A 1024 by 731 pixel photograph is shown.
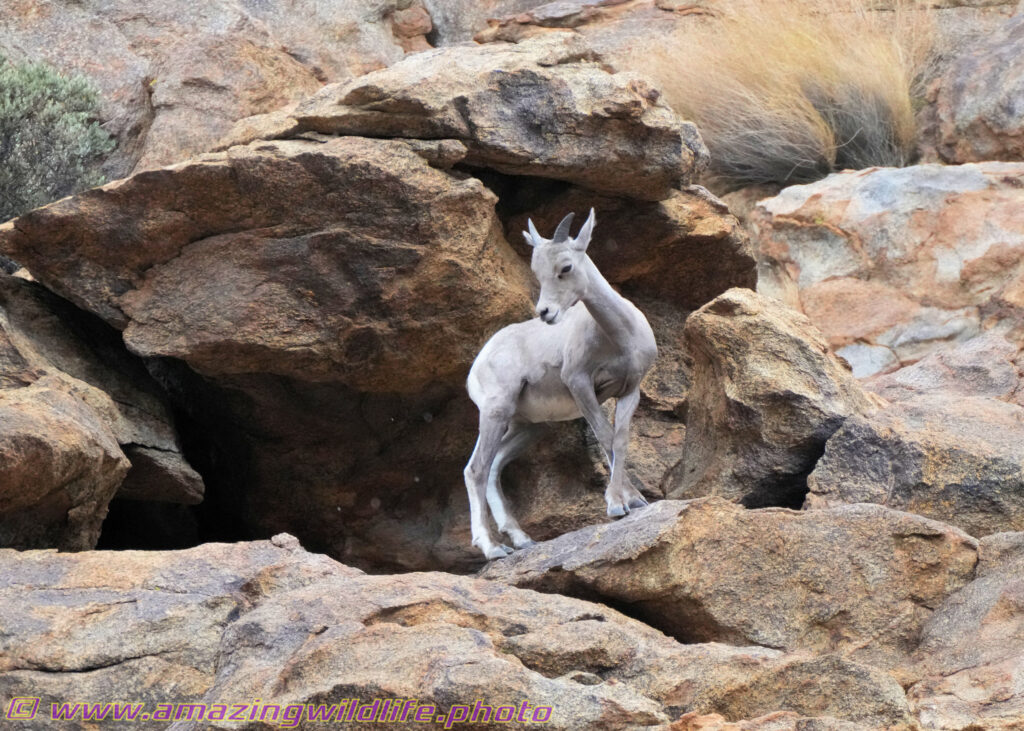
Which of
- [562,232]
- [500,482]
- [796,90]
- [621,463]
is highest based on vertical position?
[562,232]

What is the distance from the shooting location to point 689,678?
603 centimetres

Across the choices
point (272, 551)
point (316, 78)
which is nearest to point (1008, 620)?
point (272, 551)

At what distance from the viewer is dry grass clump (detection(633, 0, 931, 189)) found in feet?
50.4

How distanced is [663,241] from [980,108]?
5430 mm

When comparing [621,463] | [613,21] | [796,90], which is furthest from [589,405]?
[613,21]

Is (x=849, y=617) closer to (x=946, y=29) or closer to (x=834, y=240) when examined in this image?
(x=834, y=240)

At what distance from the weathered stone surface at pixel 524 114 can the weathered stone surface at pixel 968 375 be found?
2.18m

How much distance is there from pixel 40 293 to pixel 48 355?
568 mm

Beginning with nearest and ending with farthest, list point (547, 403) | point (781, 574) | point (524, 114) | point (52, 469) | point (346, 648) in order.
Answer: point (346, 648) < point (781, 574) < point (52, 469) < point (547, 403) < point (524, 114)

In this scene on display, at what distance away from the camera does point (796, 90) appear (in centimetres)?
1569

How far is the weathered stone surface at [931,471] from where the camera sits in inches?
330

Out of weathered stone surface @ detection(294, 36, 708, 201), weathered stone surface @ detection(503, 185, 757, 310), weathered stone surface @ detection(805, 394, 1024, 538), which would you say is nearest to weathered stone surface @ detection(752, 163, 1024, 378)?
weathered stone surface @ detection(503, 185, 757, 310)

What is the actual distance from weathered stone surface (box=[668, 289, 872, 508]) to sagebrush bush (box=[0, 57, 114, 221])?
206 inches

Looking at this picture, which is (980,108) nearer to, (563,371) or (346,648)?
(563,371)
